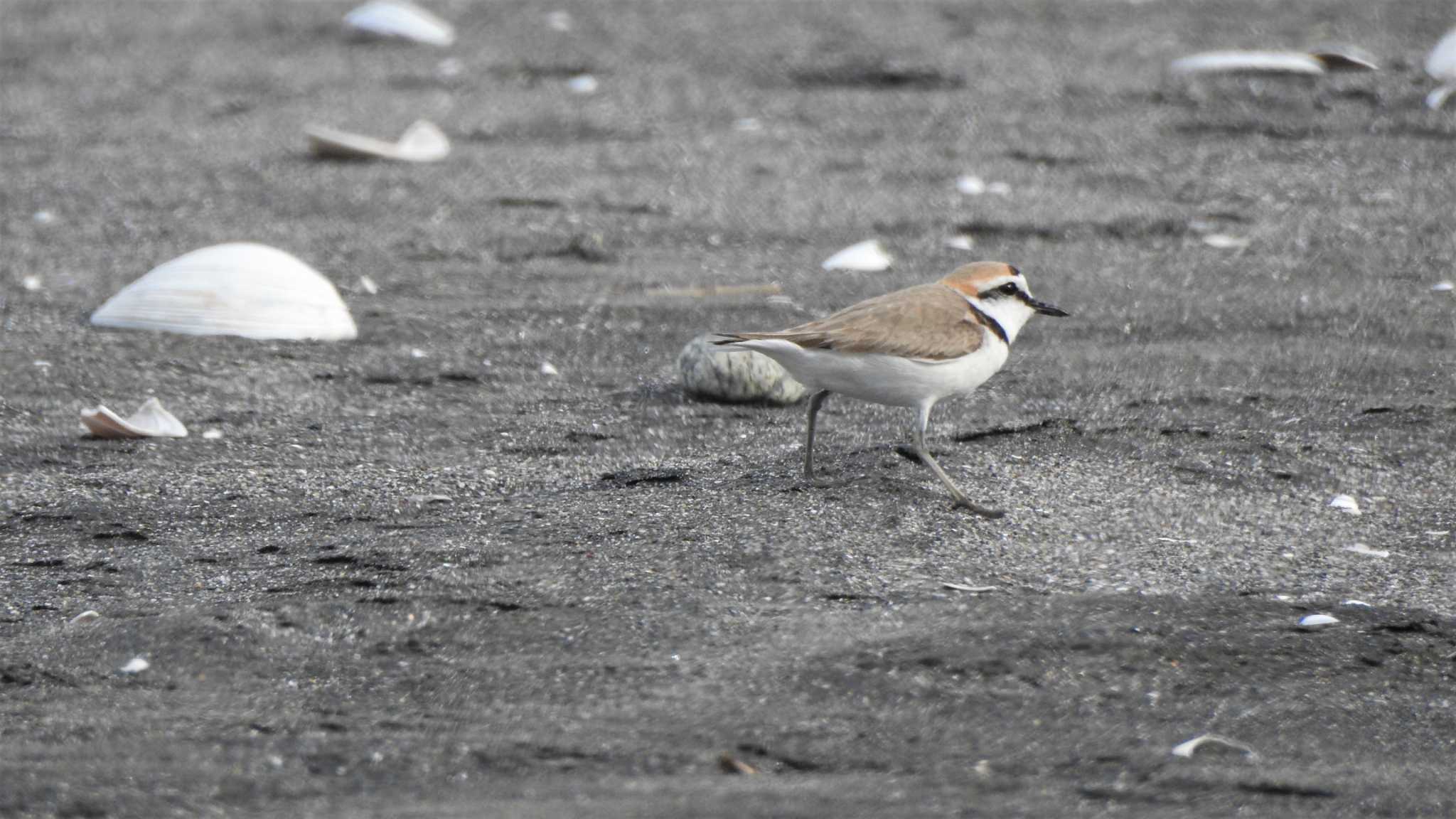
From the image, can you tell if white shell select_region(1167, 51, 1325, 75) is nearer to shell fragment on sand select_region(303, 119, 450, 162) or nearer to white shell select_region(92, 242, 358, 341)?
shell fragment on sand select_region(303, 119, 450, 162)

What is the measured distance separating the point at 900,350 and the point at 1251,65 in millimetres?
5005

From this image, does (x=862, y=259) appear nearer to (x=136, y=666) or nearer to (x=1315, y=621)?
(x=1315, y=621)

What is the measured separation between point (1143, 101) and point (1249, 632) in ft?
17.0

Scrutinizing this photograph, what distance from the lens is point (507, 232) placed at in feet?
21.4

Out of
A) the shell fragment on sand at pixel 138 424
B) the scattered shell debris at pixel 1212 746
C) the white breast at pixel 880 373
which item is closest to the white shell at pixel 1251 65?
the white breast at pixel 880 373

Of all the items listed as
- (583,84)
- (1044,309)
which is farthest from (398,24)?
(1044,309)

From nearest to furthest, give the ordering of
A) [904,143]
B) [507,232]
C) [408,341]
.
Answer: [408,341] → [507,232] → [904,143]

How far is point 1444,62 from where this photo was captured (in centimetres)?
766

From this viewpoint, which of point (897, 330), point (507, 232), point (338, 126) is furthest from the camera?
point (338, 126)

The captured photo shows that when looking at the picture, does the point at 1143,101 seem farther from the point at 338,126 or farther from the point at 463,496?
the point at 463,496

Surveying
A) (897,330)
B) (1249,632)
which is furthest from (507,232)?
(1249,632)

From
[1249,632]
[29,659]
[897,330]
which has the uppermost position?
[897,330]

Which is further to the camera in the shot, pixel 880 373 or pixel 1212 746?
pixel 880 373

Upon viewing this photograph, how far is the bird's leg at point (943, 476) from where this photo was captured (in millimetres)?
3734
